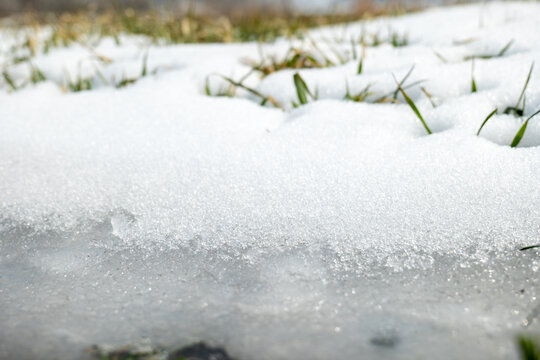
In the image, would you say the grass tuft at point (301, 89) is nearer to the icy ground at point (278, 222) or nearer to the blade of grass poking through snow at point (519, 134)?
the icy ground at point (278, 222)

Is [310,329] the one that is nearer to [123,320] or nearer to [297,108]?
[123,320]

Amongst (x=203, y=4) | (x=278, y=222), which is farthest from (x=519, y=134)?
(x=203, y=4)

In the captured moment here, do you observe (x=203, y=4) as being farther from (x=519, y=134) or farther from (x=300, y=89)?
(x=519, y=134)

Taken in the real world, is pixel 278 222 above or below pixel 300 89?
below

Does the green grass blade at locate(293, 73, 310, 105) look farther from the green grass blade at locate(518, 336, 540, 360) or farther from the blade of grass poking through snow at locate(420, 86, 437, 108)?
the green grass blade at locate(518, 336, 540, 360)

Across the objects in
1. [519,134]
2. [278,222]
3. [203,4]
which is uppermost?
[203,4]

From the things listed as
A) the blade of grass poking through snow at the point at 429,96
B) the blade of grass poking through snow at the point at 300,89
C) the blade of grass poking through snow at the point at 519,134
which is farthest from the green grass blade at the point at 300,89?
the blade of grass poking through snow at the point at 519,134

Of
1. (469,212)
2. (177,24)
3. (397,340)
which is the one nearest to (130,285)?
(397,340)

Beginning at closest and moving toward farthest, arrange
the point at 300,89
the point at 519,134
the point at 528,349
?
the point at 528,349
the point at 519,134
the point at 300,89
